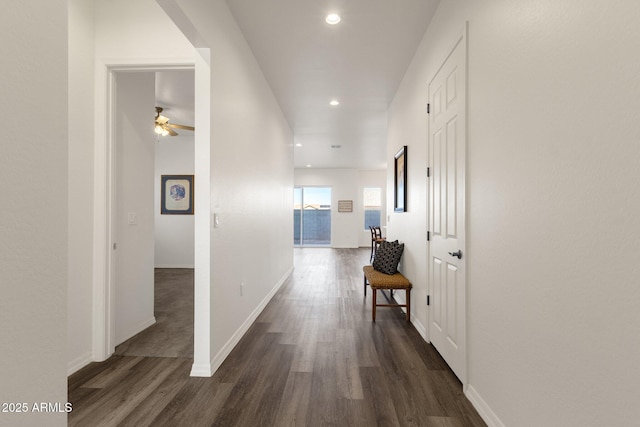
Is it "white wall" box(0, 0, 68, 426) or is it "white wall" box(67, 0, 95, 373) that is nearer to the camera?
"white wall" box(0, 0, 68, 426)

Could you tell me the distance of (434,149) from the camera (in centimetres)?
273

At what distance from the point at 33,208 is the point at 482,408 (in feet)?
7.46

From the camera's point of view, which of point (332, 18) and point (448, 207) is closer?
point (448, 207)

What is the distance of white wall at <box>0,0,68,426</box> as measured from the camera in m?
0.86

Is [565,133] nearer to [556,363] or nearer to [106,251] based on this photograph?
[556,363]

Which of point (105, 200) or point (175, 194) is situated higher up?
point (175, 194)

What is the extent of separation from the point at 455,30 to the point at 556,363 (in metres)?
2.13

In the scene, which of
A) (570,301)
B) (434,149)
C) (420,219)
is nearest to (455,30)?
(434,149)

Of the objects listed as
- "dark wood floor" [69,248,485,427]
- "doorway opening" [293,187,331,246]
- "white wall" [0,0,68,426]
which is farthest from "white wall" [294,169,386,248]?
"white wall" [0,0,68,426]

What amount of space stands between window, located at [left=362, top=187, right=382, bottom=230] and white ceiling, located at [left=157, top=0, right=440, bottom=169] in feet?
18.5

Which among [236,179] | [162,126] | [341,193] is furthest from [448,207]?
[341,193]

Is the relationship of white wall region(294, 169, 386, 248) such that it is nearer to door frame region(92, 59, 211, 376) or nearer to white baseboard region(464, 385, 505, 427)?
door frame region(92, 59, 211, 376)

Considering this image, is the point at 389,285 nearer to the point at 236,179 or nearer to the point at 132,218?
the point at 236,179

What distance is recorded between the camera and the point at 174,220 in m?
6.73
